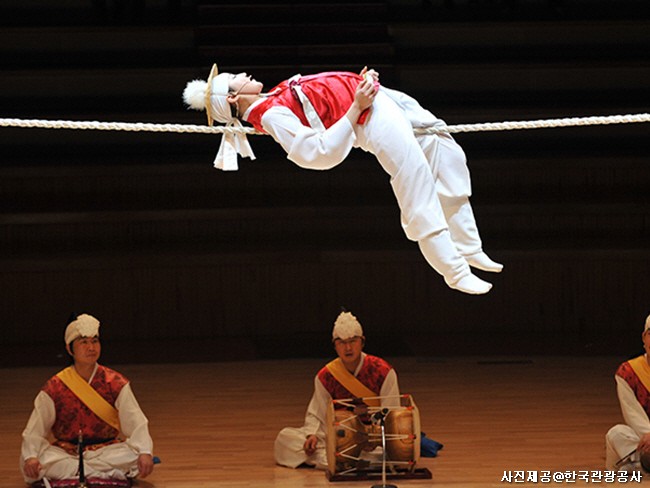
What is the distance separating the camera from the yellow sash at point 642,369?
5383mm

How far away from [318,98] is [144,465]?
2.41 meters

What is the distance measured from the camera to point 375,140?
10.5ft

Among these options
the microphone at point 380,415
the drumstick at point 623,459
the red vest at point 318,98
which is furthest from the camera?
the drumstick at point 623,459

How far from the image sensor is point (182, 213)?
7.79 meters

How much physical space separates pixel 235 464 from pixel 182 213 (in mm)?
2706

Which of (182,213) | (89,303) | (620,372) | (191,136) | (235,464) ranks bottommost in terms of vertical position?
(235,464)

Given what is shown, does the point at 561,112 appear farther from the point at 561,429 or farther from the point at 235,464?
the point at 235,464

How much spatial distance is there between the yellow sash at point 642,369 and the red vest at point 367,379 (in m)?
1.17

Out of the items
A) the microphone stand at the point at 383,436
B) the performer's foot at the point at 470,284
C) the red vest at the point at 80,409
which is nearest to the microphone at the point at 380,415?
the microphone stand at the point at 383,436

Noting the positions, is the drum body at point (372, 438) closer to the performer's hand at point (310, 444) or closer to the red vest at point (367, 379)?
the performer's hand at point (310, 444)

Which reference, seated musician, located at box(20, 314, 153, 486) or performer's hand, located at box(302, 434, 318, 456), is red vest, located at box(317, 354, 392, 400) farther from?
seated musician, located at box(20, 314, 153, 486)

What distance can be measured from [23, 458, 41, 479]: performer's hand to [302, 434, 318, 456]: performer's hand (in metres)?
1.23

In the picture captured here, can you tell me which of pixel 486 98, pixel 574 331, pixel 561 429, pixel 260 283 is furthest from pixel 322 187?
pixel 561 429

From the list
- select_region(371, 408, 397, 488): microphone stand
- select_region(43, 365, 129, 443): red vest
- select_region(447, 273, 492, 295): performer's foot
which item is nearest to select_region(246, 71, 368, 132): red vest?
select_region(447, 273, 492, 295): performer's foot
